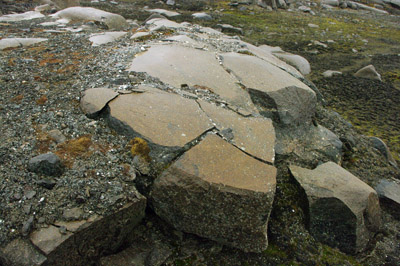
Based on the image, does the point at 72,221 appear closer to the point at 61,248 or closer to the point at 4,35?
the point at 61,248

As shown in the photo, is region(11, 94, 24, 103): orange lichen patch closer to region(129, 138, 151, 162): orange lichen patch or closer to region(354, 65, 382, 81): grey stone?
region(129, 138, 151, 162): orange lichen patch

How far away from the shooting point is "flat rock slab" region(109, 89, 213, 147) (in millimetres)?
2668

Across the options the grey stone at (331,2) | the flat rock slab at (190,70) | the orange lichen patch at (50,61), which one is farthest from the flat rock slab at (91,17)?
the grey stone at (331,2)

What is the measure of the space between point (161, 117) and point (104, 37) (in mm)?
2644

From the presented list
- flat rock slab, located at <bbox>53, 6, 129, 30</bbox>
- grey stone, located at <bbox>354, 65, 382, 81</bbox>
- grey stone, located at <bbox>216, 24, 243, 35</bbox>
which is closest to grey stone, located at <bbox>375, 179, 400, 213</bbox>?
grey stone, located at <bbox>354, 65, 382, 81</bbox>

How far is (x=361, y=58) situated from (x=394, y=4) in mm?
16651

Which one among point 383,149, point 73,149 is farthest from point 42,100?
point 383,149

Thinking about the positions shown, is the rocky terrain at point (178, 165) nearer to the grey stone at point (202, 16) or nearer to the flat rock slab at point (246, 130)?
the flat rock slab at point (246, 130)

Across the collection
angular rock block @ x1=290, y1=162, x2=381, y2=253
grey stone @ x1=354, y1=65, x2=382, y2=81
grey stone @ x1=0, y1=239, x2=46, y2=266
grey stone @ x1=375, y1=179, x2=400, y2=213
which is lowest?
grey stone @ x1=354, y1=65, x2=382, y2=81

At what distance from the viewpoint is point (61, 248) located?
2035 millimetres

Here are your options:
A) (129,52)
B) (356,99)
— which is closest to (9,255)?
(129,52)

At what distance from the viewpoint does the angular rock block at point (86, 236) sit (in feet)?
6.60

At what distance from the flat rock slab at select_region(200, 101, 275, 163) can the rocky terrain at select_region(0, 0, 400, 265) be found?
12 mm

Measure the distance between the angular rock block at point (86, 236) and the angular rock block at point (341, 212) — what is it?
59.3 inches
